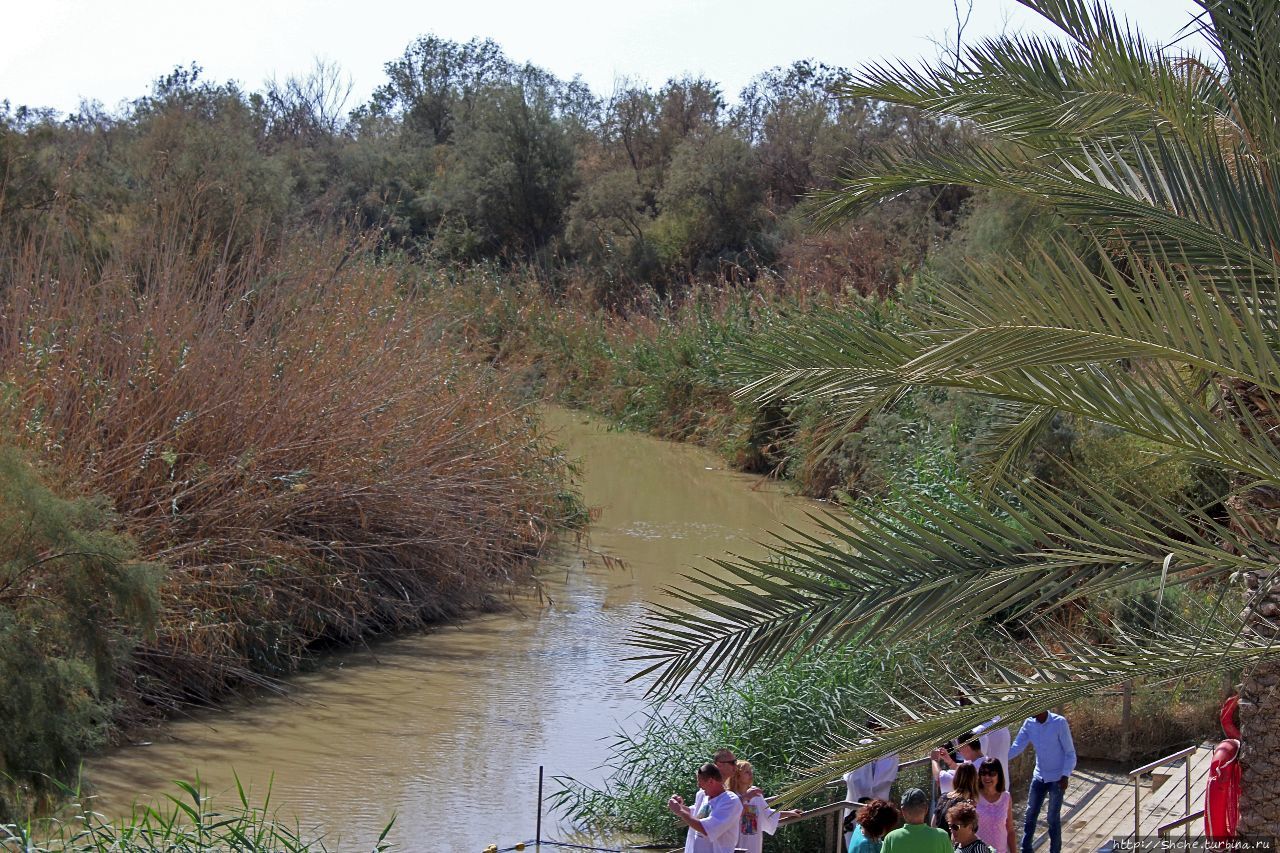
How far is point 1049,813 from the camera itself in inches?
313

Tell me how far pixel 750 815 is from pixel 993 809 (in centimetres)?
124

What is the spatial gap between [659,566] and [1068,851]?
1062 cm

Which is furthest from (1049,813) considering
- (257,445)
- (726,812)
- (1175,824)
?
(257,445)

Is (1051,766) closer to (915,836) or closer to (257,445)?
(915,836)

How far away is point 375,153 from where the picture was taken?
4644cm

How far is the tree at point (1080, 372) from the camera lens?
446 centimetres

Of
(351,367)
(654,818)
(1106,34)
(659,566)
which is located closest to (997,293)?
(1106,34)

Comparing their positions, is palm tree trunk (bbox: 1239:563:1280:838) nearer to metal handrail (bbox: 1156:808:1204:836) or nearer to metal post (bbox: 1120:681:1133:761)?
metal handrail (bbox: 1156:808:1204:836)

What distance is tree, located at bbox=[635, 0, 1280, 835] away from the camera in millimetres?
4461

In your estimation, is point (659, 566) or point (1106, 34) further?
point (659, 566)

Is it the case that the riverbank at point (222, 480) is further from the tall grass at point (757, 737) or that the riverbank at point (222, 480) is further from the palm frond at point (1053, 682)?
the palm frond at point (1053, 682)

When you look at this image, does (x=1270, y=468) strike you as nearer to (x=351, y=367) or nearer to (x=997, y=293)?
(x=997, y=293)

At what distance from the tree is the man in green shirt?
572 mm

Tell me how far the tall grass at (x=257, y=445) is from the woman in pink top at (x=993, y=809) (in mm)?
6139
